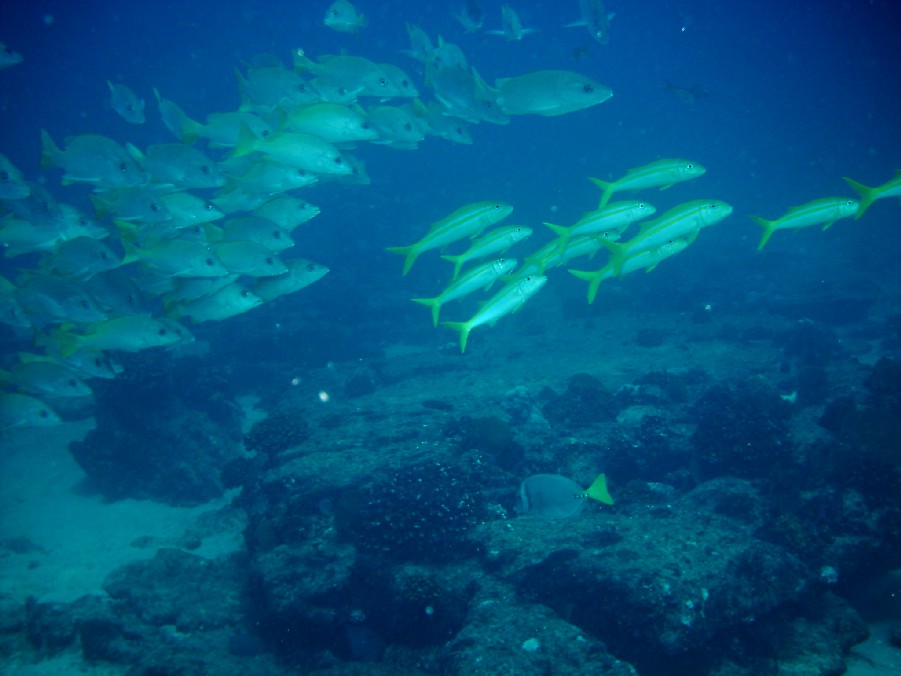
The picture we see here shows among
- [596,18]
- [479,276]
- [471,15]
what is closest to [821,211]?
[479,276]

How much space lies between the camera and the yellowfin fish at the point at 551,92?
5902mm

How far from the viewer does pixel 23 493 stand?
10.3m

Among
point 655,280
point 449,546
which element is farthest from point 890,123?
point 449,546

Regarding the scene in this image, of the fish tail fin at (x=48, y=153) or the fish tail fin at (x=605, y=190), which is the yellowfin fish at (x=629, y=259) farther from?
the fish tail fin at (x=48, y=153)

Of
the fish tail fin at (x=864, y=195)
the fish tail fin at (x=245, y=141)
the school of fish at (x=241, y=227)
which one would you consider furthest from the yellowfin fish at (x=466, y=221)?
the fish tail fin at (x=864, y=195)

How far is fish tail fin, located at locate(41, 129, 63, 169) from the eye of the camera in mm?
6437

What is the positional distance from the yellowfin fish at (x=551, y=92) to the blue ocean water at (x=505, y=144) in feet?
18.5

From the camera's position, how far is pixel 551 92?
5.99 m

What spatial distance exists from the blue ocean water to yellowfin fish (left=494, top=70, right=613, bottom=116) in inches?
221

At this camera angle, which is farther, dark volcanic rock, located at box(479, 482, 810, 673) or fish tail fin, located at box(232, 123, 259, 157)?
fish tail fin, located at box(232, 123, 259, 157)

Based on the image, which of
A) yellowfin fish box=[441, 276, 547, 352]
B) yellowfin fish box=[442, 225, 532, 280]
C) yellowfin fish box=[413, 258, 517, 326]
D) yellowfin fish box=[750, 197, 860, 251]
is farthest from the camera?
yellowfin fish box=[750, 197, 860, 251]

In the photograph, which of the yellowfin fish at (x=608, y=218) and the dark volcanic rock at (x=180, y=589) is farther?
the dark volcanic rock at (x=180, y=589)

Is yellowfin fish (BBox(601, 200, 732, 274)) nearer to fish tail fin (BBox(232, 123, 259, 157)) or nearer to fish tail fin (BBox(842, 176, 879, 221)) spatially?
fish tail fin (BBox(842, 176, 879, 221))

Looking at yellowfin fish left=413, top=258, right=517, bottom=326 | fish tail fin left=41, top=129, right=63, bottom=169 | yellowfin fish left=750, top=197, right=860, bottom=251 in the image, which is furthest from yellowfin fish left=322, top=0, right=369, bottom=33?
yellowfin fish left=750, top=197, right=860, bottom=251
